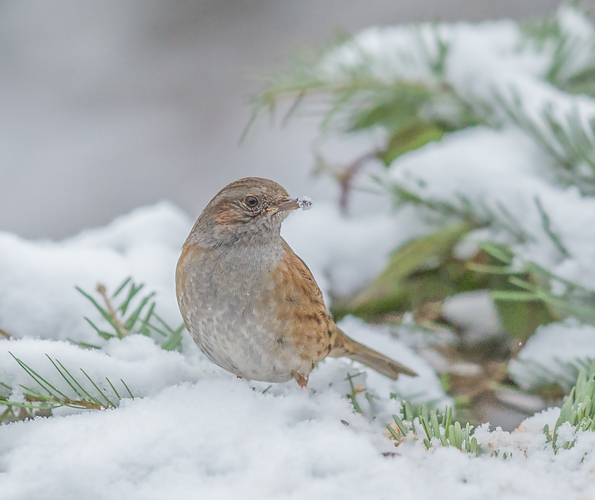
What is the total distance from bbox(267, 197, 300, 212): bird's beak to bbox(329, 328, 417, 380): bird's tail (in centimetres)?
44

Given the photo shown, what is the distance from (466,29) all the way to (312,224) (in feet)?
4.34

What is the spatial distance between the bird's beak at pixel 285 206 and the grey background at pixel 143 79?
4.81m

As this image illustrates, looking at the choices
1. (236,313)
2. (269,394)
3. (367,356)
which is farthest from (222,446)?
(367,356)

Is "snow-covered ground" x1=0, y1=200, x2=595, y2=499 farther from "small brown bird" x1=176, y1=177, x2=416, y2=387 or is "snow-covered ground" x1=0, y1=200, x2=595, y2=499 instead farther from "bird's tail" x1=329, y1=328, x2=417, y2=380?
"bird's tail" x1=329, y1=328, x2=417, y2=380

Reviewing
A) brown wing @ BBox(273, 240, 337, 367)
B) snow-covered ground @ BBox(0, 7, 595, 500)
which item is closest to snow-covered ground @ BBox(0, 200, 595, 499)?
snow-covered ground @ BBox(0, 7, 595, 500)

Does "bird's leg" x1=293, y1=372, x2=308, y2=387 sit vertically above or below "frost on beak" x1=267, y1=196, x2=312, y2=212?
below

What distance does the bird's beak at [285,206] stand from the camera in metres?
1.65

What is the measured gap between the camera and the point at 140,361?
1.37 meters

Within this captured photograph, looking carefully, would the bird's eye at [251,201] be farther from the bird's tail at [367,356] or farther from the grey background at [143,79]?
the grey background at [143,79]

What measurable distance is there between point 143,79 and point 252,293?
6.49m

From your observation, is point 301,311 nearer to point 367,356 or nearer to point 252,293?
point 252,293

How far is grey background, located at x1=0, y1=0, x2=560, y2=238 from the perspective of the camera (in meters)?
6.61

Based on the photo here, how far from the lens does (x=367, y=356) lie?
6.18 ft

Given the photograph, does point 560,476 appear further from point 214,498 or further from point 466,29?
point 466,29
